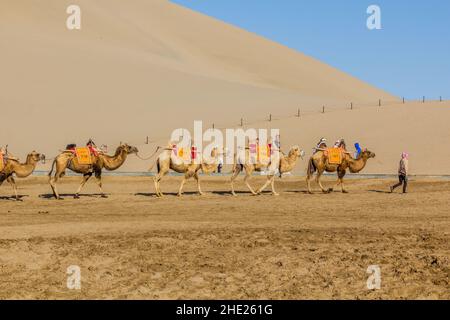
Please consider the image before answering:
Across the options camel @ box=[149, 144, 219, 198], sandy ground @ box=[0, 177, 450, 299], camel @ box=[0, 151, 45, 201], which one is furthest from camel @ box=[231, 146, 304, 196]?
camel @ box=[0, 151, 45, 201]

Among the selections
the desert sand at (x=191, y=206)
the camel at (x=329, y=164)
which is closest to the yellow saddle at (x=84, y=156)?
the desert sand at (x=191, y=206)

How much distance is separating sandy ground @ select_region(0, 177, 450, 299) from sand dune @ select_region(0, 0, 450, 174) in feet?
76.9

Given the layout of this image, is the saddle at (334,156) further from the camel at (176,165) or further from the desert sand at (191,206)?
the camel at (176,165)

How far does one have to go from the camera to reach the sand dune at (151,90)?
162ft

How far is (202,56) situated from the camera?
107 m

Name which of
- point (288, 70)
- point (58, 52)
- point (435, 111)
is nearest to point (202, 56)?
point (288, 70)

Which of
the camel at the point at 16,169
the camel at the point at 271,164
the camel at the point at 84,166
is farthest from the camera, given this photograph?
the camel at the point at 271,164

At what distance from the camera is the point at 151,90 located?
69188 millimetres

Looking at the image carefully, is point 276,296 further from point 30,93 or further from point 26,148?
point 30,93

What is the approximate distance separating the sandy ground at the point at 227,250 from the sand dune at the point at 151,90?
23.4 metres

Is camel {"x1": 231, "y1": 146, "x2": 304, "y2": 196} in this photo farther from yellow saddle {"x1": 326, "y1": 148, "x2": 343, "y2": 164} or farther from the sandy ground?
the sandy ground

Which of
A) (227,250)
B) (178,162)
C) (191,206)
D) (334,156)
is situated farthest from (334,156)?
(227,250)

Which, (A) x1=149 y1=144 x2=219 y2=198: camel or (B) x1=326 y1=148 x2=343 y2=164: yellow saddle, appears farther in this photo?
(B) x1=326 y1=148 x2=343 y2=164: yellow saddle

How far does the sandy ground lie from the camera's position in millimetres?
9039
